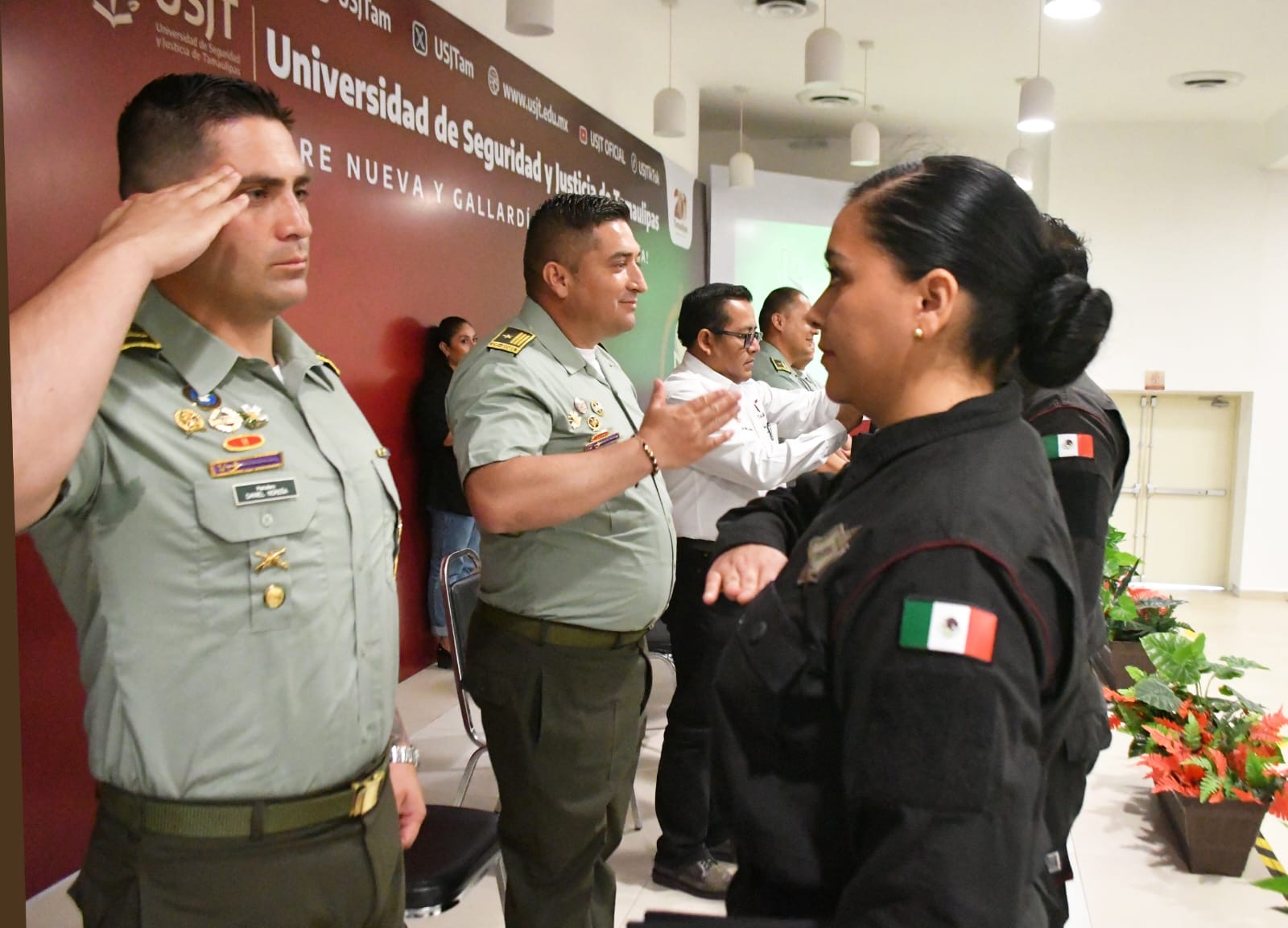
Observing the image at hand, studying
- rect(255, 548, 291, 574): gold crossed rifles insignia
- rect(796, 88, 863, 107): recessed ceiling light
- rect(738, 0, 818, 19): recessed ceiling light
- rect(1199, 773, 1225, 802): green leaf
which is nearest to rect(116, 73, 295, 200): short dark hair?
rect(255, 548, 291, 574): gold crossed rifles insignia

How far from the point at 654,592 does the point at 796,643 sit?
123 cm

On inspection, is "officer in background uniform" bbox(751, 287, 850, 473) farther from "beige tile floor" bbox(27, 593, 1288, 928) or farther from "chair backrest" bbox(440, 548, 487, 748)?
"chair backrest" bbox(440, 548, 487, 748)

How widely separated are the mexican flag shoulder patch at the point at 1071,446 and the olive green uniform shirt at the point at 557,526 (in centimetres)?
83

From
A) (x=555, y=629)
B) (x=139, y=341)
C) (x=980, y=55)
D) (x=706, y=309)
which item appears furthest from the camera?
(x=980, y=55)

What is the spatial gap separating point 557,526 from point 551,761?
19.0 inches

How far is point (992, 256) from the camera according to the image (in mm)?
1027

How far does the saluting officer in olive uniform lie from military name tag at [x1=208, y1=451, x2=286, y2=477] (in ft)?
2.05

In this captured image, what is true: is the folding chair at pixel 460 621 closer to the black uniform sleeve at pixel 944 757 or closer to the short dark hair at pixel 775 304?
the black uniform sleeve at pixel 944 757

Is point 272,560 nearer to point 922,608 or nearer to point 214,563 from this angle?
point 214,563

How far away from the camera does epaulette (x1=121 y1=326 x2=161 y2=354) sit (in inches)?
47.4

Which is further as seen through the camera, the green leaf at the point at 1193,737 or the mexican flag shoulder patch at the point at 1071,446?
the green leaf at the point at 1193,737

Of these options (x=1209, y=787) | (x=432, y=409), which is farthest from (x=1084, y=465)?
(x=432, y=409)

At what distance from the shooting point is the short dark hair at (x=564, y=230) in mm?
2309

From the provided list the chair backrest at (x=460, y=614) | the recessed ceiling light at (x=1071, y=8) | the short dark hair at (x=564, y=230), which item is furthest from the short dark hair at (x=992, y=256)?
the recessed ceiling light at (x=1071, y=8)
